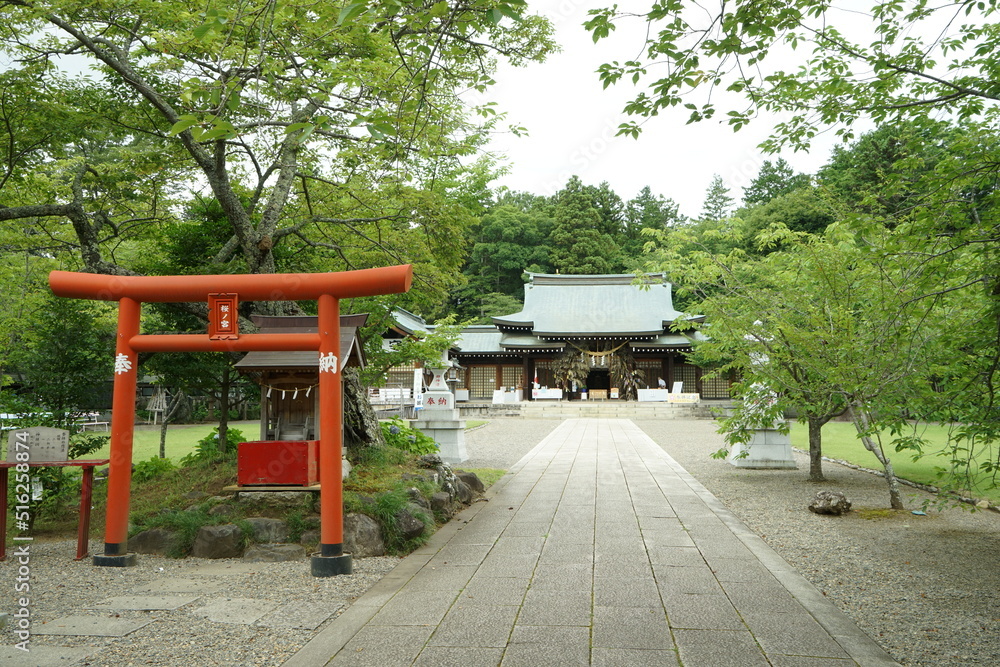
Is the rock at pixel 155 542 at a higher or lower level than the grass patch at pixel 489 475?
higher

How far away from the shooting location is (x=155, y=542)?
19.1 ft

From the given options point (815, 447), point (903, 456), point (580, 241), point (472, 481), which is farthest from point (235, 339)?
point (580, 241)

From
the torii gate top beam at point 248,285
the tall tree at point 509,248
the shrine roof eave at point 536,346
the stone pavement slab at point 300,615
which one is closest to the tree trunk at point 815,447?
the torii gate top beam at point 248,285

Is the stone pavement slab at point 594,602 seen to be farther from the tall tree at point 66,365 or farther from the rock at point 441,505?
the tall tree at point 66,365

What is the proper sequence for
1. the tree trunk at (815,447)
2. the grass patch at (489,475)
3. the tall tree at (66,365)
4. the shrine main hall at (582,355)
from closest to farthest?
the tall tree at (66,365)
the tree trunk at (815,447)
the grass patch at (489,475)
the shrine main hall at (582,355)

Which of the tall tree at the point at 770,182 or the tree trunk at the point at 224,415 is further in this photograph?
the tall tree at the point at 770,182

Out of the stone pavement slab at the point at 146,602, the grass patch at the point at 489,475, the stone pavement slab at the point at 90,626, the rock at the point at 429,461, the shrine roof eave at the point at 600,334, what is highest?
the shrine roof eave at the point at 600,334

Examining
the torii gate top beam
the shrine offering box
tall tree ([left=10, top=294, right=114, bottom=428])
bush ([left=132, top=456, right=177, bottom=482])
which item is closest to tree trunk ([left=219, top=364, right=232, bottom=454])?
bush ([left=132, top=456, right=177, bottom=482])

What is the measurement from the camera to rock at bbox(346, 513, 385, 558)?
5.71 metres

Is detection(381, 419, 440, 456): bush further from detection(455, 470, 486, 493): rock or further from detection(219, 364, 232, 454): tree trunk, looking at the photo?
A: detection(219, 364, 232, 454): tree trunk

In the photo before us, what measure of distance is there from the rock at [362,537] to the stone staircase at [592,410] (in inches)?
883

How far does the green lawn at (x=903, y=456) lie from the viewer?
910 cm

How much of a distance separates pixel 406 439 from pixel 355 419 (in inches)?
57.8

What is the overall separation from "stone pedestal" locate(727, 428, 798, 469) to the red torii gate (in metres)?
8.41
